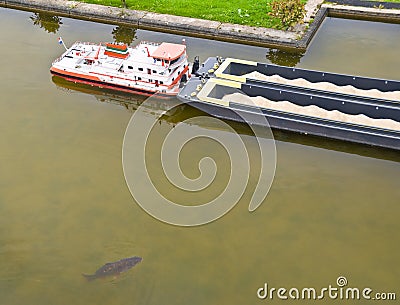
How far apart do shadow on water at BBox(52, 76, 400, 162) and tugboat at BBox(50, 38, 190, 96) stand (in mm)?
363

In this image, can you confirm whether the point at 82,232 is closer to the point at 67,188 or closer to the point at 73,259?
the point at 73,259

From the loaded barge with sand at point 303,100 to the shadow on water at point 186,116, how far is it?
13.4 inches

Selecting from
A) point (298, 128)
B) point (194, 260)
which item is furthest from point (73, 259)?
point (298, 128)

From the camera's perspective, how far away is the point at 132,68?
2134 cm

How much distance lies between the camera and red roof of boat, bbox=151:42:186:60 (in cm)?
2042

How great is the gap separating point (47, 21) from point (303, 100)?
20.2m

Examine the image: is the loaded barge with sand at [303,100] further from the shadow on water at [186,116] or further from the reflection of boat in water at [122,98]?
the reflection of boat in water at [122,98]

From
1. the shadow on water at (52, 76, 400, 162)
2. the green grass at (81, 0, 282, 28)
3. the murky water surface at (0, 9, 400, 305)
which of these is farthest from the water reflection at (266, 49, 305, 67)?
the murky water surface at (0, 9, 400, 305)

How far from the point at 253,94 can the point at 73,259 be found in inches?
460

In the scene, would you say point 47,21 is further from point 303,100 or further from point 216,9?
point 303,100

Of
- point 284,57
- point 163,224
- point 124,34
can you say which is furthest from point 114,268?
point 124,34

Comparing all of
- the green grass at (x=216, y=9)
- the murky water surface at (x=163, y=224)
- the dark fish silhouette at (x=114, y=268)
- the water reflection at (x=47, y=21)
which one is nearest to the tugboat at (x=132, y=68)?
the murky water surface at (x=163, y=224)

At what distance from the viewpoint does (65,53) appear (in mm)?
23375

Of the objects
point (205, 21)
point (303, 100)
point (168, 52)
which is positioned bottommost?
point (303, 100)
